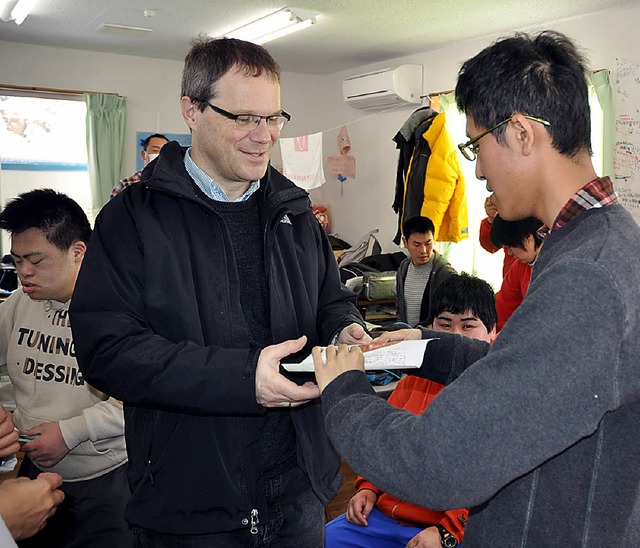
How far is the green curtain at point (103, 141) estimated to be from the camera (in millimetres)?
7328

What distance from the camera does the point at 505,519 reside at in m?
1.05

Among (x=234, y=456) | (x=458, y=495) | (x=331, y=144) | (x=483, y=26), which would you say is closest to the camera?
(x=458, y=495)

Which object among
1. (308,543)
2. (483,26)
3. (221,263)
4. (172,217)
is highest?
(483,26)

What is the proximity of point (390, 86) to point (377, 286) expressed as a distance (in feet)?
7.19

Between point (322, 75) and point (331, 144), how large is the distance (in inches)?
38.7

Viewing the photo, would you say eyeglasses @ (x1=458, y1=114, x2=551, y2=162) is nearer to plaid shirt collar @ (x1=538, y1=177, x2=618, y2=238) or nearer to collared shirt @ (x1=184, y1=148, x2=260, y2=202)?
plaid shirt collar @ (x1=538, y1=177, x2=618, y2=238)

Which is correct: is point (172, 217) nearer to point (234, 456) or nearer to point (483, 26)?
point (234, 456)

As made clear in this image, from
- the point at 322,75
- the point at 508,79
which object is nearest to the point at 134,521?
the point at 508,79

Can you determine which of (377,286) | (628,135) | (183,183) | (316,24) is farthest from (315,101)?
(183,183)

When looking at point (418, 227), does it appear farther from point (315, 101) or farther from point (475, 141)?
point (315, 101)

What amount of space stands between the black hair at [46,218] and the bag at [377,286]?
4.09 m

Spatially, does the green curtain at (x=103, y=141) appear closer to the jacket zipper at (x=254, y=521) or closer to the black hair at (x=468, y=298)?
the black hair at (x=468, y=298)

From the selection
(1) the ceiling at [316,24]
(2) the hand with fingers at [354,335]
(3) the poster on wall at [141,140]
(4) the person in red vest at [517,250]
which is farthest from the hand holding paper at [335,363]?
(3) the poster on wall at [141,140]

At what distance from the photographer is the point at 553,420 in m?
0.88
